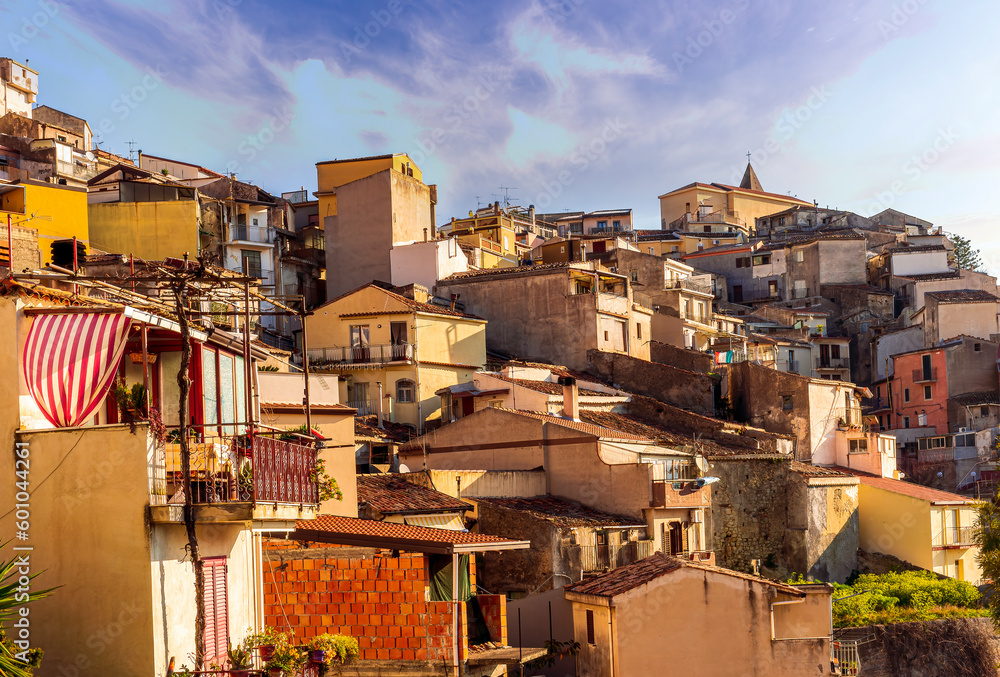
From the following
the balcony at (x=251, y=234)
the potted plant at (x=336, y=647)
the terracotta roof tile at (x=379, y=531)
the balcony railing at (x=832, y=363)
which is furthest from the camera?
the balcony railing at (x=832, y=363)

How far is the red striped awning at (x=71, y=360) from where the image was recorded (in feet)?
40.4

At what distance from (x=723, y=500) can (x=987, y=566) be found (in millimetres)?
13871

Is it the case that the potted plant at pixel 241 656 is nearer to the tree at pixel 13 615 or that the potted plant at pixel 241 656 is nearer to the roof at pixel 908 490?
the tree at pixel 13 615

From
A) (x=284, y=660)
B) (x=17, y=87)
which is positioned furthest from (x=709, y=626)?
(x=17, y=87)

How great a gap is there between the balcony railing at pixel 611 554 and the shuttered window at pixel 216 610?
16.1 m

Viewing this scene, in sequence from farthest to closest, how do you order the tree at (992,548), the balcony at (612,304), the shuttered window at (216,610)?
the balcony at (612,304) → the tree at (992,548) → the shuttered window at (216,610)

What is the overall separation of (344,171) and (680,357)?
24085 millimetres

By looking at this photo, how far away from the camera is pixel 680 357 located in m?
53.8

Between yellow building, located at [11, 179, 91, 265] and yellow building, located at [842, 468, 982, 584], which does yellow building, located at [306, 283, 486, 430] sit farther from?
yellow building, located at [842, 468, 982, 584]

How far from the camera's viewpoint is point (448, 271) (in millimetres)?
54625

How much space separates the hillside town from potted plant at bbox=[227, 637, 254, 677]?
0.14 ft

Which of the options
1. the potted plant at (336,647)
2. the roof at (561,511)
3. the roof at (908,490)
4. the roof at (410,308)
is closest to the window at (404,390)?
the roof at (410,308)

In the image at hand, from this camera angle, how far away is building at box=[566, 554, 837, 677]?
2375cm

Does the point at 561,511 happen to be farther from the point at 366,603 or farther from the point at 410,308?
the point at 410,308
